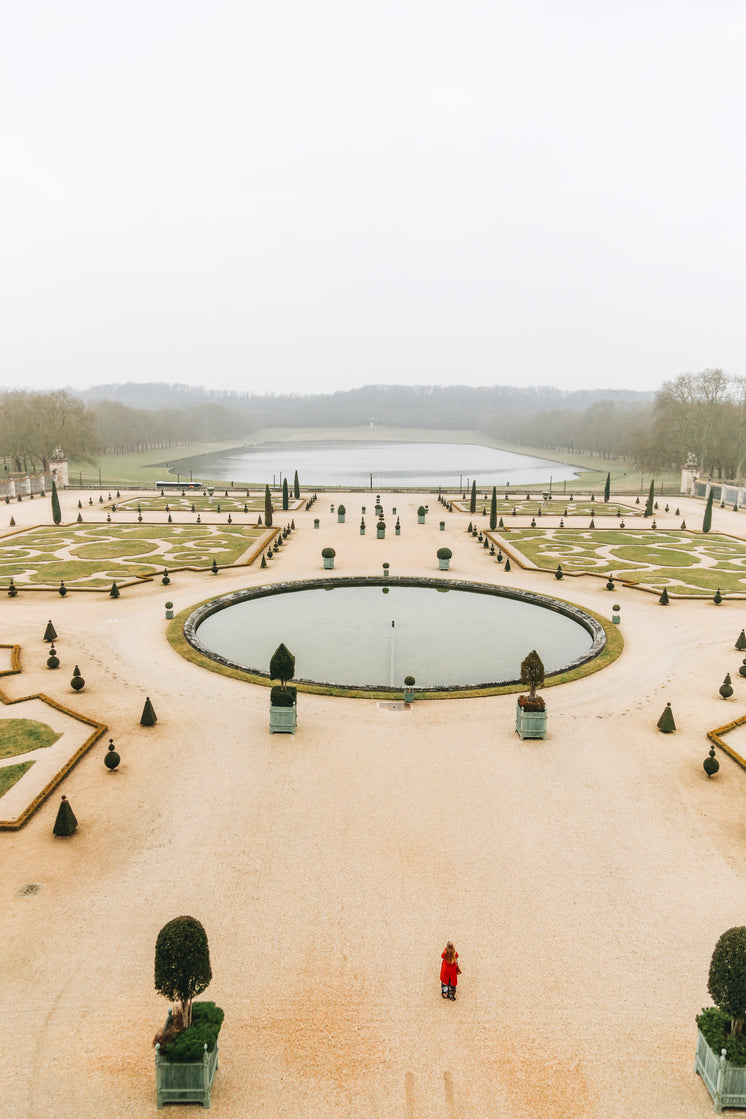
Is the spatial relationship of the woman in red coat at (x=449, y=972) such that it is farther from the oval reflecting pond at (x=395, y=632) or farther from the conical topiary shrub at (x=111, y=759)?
the oval reflecting pond at (x=395, y=632)

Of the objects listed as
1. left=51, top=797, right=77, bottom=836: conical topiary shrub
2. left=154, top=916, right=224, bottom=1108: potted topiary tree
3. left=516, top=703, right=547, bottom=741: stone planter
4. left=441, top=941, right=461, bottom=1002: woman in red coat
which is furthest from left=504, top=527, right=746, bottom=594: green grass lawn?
left=154, top=916, right=224, bottom=1108: potted topiary tree

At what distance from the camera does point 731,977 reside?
32.2 ft

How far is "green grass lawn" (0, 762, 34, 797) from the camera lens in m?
18.5

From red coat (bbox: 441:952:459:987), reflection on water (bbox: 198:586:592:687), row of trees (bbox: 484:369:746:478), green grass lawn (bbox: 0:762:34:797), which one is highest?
row of trees (bbox: 484:369:746:478)

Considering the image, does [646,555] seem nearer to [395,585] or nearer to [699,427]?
[395,585]

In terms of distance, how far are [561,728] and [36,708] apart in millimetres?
17435

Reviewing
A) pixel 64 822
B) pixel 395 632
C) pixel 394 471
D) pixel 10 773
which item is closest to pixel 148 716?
pixel 10 773

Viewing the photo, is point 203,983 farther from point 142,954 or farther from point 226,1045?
point 142,954

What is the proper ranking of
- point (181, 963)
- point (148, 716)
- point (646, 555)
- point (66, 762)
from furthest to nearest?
point (646, 555), point (148, 716), point (66, 762), point (181, 963)

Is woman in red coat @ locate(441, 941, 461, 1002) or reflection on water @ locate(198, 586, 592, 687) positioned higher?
woman in red coat @ locate(441, 941, 461, 1002)

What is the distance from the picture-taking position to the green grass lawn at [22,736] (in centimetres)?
2052

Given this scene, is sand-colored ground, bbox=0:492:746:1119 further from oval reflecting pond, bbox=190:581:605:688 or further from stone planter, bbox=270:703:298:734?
oval reflecting pond, bbox=190:581:605:688

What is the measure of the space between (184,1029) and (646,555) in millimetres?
47058

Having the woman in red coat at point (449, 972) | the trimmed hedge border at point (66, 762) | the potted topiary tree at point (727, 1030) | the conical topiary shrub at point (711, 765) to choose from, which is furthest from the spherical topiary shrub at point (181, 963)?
the conical topiary shrub at point (711, 765)
